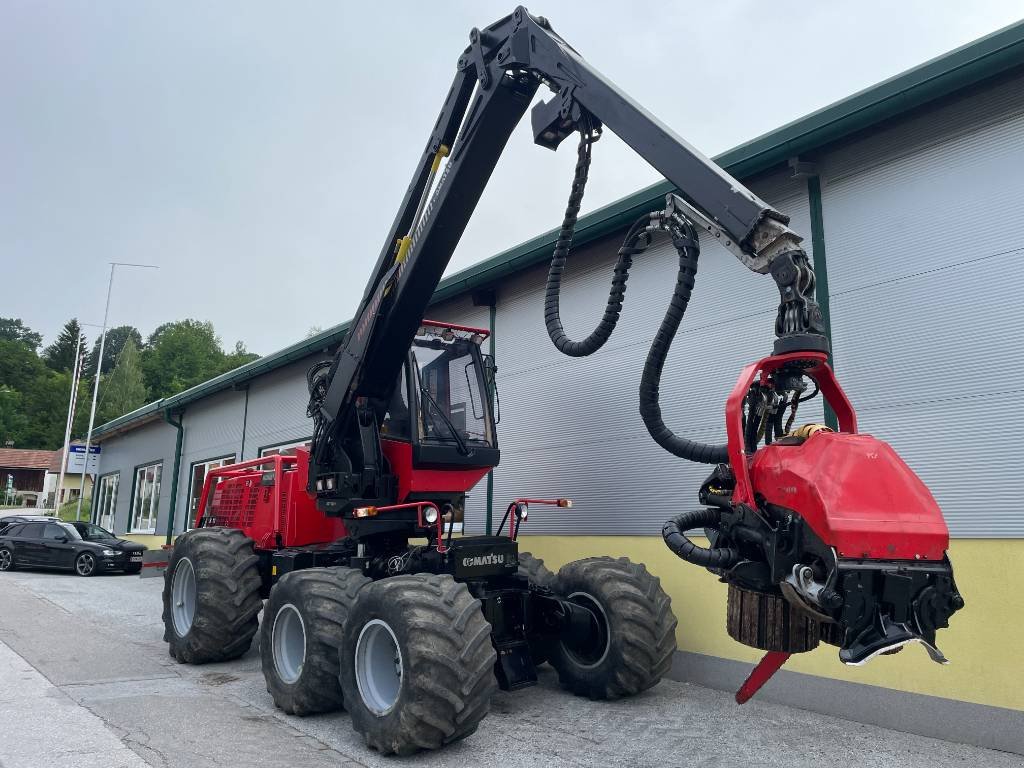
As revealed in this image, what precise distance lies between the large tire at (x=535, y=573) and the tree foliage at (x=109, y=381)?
7318cm

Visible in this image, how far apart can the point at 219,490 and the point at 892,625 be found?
8677mm

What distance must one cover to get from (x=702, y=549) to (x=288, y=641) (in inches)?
157

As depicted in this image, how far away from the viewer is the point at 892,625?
131 inches

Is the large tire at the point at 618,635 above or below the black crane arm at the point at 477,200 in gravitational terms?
below

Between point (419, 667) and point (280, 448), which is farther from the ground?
point (280, 448)

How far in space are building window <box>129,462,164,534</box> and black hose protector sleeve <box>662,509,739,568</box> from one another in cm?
2304

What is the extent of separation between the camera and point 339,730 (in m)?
5.79

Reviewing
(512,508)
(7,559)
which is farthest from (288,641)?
(7,559)

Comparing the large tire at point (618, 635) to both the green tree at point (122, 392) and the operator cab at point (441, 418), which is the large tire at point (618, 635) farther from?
the green tree at point (122, 392)

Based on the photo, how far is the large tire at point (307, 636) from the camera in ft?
19.5

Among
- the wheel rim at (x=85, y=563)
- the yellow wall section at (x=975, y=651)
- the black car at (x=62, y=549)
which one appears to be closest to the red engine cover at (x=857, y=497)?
the yellow wall section at (x=975, y=651)

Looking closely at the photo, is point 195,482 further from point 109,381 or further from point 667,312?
point 109,381

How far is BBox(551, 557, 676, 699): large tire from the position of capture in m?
6.25

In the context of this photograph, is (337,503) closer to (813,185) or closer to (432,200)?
(432,200)
